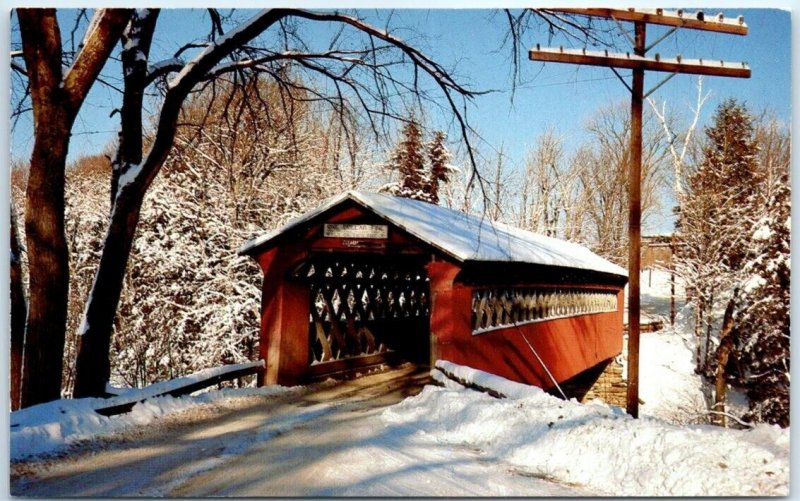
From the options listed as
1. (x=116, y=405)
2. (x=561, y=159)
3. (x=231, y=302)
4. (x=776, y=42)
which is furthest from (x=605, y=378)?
(x=116, y=405)

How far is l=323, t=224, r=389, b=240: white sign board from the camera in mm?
6633

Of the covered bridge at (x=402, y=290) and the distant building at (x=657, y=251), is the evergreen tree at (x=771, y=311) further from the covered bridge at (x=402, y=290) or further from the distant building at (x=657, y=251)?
the covered bridge at (x=402, y=290)

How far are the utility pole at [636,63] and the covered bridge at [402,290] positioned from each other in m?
1.43

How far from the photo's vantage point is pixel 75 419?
4.01 m

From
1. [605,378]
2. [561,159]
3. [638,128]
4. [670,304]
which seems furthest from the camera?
[605,378]

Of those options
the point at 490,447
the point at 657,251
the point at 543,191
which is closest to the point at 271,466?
the point at 490,447

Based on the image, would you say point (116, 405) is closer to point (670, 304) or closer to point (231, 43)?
point (231, 43)

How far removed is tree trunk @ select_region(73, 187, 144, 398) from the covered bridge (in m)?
2.18

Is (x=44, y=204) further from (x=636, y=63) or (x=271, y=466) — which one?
(x=636, y=63)

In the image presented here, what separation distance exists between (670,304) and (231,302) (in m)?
10.8

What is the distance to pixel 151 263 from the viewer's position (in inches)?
487

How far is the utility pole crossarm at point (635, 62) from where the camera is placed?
4.72 metres

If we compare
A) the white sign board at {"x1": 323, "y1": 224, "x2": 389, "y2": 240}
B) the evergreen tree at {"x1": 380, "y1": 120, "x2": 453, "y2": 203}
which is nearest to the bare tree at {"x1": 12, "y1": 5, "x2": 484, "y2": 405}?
the white sign board at {"x1": 323, "y1": 224, "x2": 389, "y2": 240}

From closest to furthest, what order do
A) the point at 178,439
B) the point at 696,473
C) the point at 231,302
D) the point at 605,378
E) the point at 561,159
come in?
the point at 696,473, the point at 178,439, the point at 231,302, the point at 561,159, the point at 605,378
